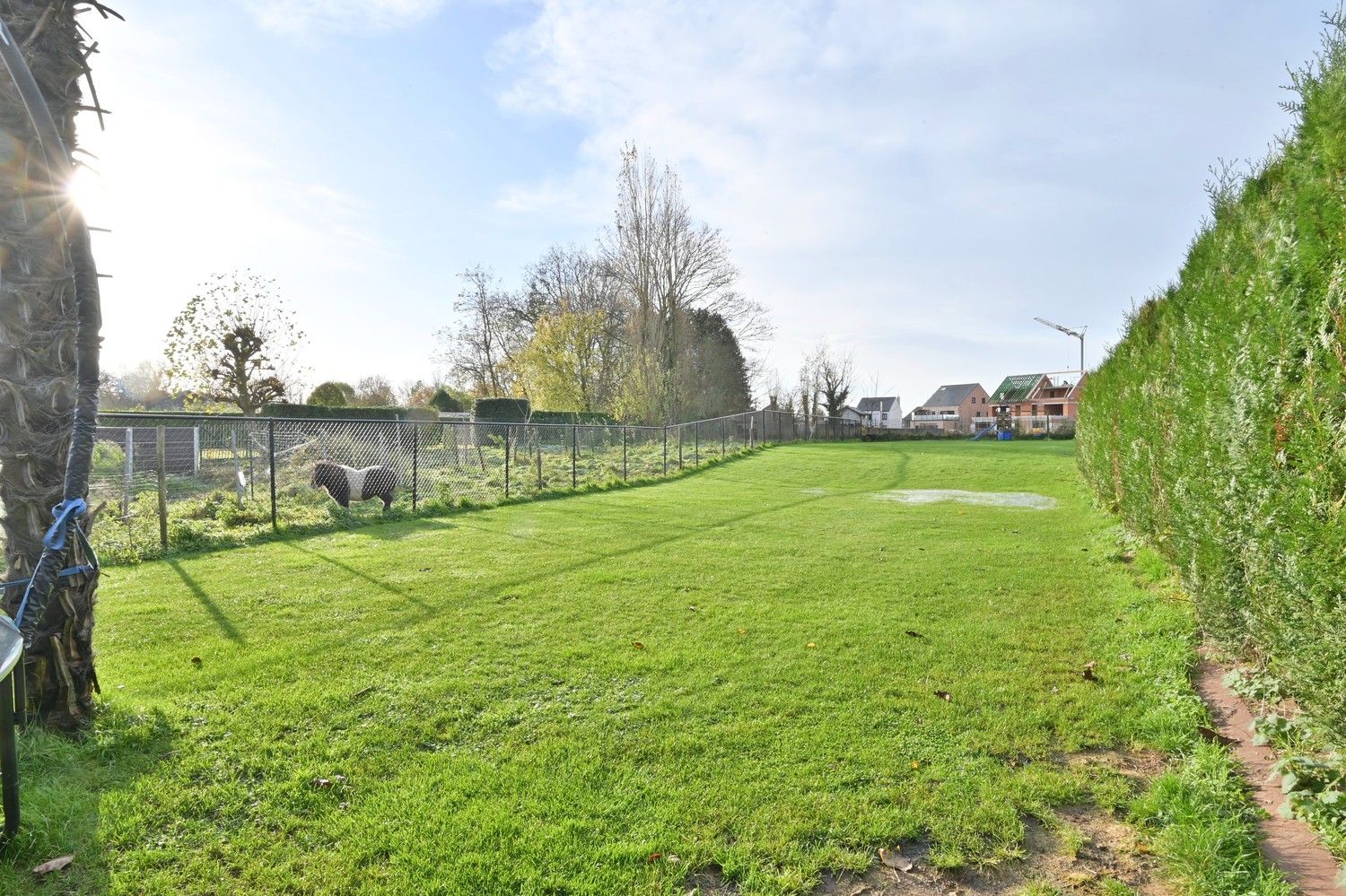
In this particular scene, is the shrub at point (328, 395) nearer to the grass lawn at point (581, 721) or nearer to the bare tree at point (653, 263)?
the bare tree at point (653, 263)

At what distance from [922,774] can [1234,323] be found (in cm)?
327

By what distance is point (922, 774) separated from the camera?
102 inches

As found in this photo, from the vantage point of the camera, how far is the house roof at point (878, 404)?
255 feet

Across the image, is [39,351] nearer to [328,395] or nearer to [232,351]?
[232,351]

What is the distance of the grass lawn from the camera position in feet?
6.98

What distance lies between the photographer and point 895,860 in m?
2.13

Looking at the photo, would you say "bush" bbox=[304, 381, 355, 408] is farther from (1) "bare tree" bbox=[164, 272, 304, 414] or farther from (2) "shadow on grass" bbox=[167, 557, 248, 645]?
(2) "shadow on grass" bbox=[167, 557, 248, 645]

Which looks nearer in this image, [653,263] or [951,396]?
Result: [653,263]

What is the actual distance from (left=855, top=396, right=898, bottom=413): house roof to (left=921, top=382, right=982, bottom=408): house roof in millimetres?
3928

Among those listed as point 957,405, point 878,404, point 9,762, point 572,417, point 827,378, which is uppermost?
point 827,378

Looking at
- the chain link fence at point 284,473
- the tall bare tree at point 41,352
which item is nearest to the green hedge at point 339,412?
the chain link fence at point 284,473

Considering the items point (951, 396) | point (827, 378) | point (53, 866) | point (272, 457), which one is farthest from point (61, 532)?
point (951, 396)

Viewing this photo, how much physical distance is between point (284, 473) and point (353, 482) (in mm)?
937

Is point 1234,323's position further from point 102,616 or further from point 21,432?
point 102,616
